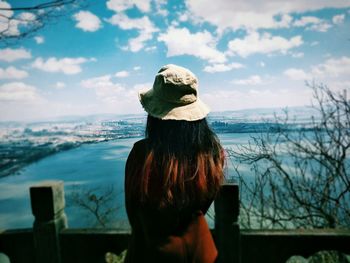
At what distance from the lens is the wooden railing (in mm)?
2184

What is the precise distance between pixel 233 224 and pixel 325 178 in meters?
3.75

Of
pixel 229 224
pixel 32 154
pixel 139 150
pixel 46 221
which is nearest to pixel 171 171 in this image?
pixel 139 150

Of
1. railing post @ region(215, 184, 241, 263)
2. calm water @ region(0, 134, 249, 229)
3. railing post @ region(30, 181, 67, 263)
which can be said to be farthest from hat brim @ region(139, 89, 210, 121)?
calm water @ region(0, 134, 249, 229)

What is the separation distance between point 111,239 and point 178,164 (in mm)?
1339

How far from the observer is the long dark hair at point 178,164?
1.31 m

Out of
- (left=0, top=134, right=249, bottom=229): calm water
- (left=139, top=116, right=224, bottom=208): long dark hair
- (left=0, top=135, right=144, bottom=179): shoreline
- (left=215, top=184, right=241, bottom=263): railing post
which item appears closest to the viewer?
(left=139, top=116, right=224, bottom=208): long dark hair

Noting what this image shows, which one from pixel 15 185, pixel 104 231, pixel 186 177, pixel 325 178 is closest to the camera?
pixel 186 177

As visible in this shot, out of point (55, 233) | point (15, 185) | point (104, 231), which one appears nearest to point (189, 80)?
point (104, 231)

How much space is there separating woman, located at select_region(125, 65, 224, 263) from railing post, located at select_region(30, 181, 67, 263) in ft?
3.53

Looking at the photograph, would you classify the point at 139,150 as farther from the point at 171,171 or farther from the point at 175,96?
the point at 175,96

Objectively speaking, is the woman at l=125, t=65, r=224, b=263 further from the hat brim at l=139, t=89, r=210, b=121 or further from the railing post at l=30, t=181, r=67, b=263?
the railing post at l=30, t=181, r=67, b=263

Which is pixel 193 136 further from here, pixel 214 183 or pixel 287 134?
pixel 287 134

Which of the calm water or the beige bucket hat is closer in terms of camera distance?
the beige bucket hat

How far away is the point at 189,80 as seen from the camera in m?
1.39
